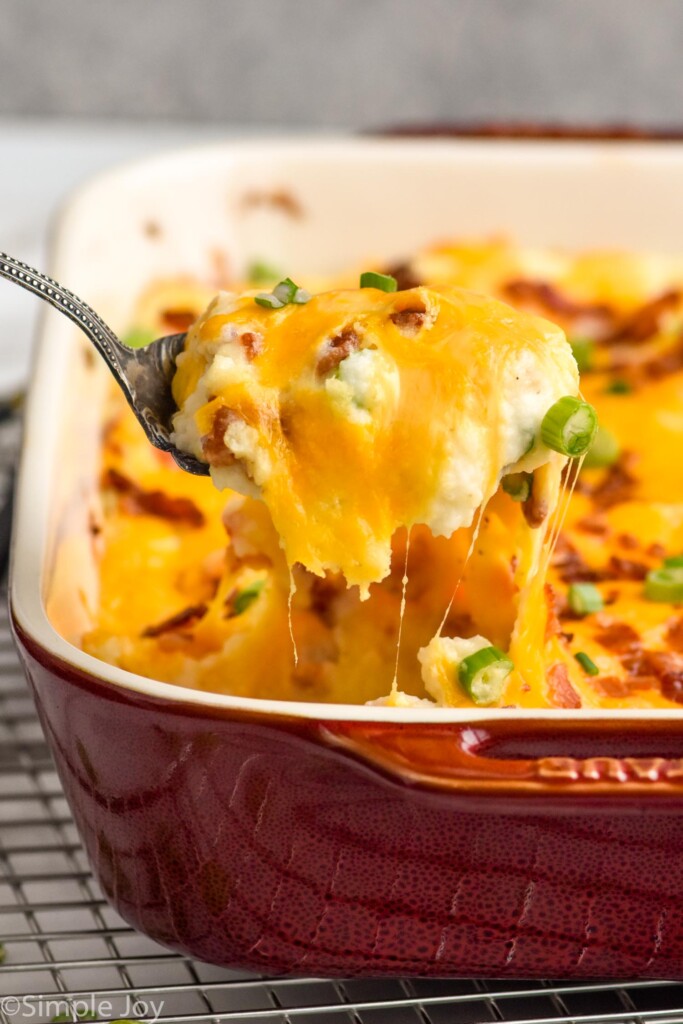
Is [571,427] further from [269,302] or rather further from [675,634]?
[675,634]

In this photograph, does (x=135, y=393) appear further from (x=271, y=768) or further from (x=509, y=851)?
(x=509, y=851)

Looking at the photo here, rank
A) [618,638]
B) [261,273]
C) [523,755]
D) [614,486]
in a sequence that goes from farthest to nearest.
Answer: [261,273] → [614,486] → [618,638] → [523,755]

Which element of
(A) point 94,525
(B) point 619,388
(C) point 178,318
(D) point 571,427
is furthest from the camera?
(C) point 178,318

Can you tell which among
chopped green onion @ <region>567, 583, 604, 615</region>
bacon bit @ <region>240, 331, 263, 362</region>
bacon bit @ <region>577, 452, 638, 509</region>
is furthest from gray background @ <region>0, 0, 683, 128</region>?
bacon bit @ <region>240, 331, 263, 362</region>

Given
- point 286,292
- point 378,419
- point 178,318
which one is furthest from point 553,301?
point 378,419

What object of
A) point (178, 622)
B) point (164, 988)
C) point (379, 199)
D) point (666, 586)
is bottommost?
point (164, 988)

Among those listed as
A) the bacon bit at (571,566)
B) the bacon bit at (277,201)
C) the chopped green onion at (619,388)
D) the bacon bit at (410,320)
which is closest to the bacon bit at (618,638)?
the bacon bit at (571,566)

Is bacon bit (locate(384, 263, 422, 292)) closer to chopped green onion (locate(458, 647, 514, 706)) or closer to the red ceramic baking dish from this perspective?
the red ceramic baking dish
